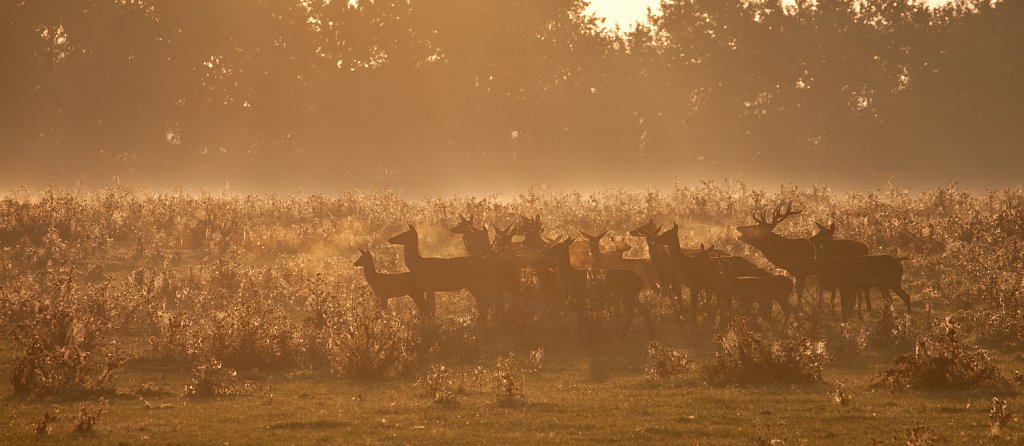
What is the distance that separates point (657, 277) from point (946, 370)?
26.8 feet

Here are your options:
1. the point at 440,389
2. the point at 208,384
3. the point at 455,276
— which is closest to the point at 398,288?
the point at 455,276

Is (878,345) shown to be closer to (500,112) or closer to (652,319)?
(652,319)

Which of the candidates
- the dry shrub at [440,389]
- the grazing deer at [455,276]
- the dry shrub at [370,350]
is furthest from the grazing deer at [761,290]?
the dry shrub at [440,389]

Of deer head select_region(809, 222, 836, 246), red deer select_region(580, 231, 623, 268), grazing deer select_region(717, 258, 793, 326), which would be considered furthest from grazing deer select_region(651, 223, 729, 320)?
deer head select_region(809, 222, 836, 246)

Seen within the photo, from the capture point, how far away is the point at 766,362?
16.1 metres

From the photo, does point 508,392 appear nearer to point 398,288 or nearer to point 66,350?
point 66,350

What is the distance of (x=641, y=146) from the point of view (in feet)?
255

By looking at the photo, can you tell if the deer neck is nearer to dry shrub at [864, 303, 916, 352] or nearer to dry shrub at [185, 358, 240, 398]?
dry shrub at [185, 358, 240, 398]

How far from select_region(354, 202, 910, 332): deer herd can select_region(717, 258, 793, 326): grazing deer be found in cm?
2

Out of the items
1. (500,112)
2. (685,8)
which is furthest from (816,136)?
(500,112)

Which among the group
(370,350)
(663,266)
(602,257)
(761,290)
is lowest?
(370,350)

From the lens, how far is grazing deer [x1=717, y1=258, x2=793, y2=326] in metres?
20.2

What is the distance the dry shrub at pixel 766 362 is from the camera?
628 inches

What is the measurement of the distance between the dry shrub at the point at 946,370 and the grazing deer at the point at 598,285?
5719mm
